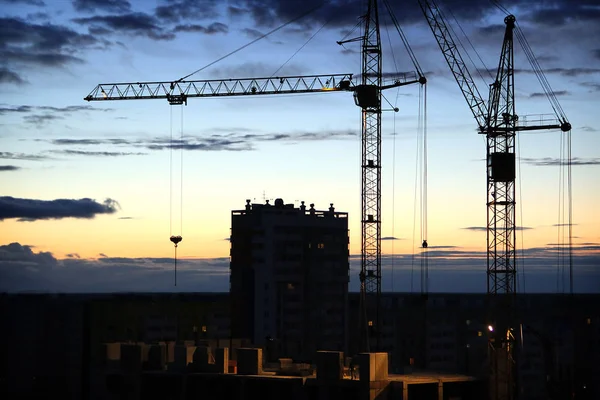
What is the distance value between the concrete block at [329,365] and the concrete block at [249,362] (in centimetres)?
816

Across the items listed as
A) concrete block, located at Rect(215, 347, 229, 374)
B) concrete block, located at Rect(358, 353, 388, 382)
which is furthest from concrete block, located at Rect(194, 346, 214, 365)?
concrete block, located at Rect(358, 353, 388, 382)

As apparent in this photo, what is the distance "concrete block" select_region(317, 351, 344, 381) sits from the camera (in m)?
93.2

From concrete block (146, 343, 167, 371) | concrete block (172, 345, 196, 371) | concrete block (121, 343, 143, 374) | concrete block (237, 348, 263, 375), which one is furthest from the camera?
concrete block (146, 343, 167, 371)

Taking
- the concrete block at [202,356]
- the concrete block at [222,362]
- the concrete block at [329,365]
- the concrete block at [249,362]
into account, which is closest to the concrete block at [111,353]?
the concrete block at [202,356]

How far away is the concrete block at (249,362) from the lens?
9938cm

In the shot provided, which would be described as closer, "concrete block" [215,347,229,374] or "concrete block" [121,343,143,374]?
"concrete block" [215,347,229,374]

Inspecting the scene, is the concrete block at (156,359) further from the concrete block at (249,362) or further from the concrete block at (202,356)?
the concrete block at (249,362)

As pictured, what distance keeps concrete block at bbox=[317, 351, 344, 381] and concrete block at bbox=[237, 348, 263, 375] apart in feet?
26.8

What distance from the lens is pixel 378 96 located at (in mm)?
149375

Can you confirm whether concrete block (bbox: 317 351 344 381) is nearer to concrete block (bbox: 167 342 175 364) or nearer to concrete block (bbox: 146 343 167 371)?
concrete block (bbox: 146 343 167 371)

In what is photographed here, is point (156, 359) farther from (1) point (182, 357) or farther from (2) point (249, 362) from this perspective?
(2) point (249, 362)

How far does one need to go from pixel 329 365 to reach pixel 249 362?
9.60 meters

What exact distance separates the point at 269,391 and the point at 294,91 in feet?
300

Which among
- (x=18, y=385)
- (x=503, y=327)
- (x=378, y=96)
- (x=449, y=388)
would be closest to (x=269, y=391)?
(x=449, y=388)
